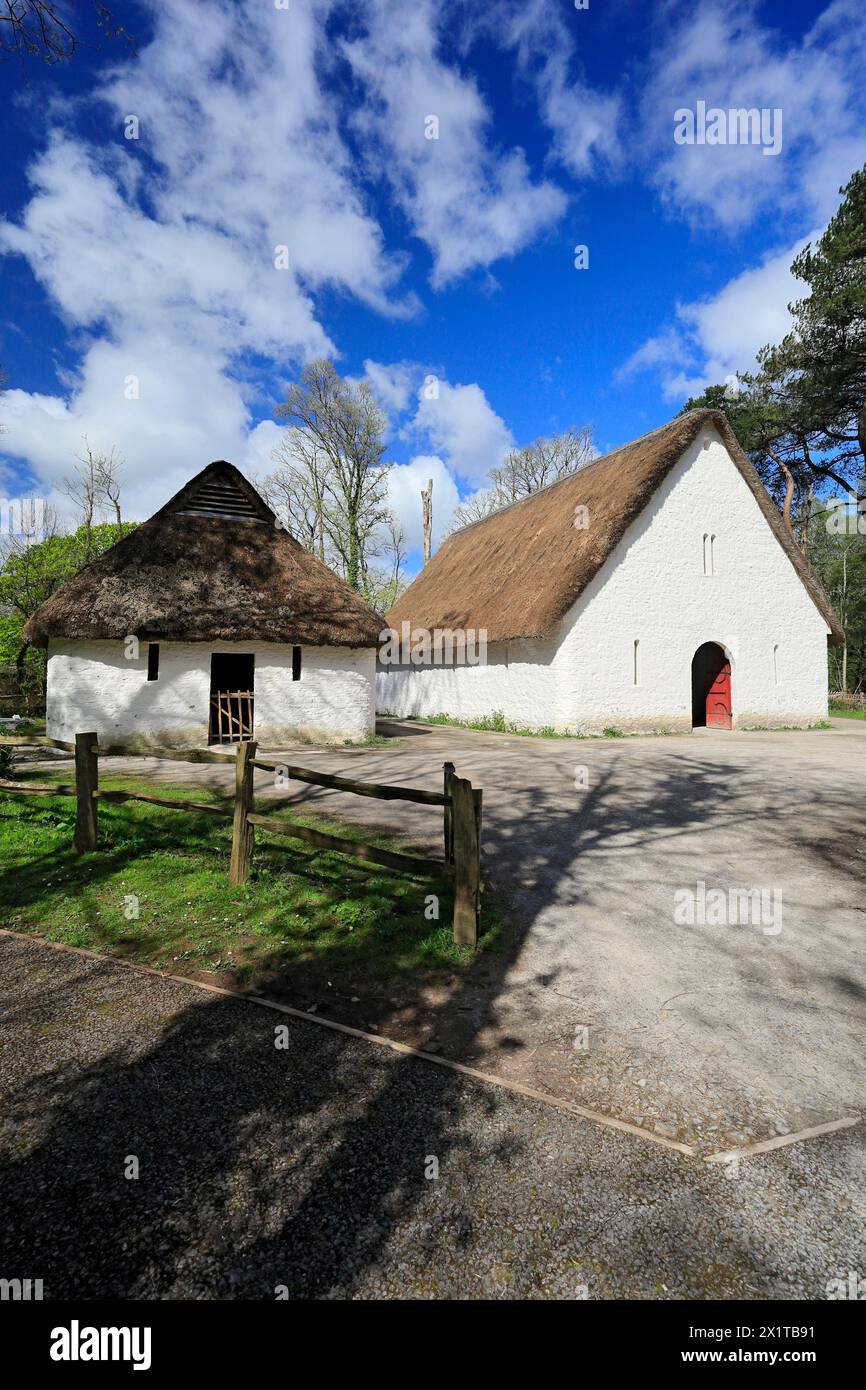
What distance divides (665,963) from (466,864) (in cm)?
154

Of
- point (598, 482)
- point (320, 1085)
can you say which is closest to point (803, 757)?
point (598, 482)

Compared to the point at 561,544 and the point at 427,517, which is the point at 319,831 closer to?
the point at 561,544

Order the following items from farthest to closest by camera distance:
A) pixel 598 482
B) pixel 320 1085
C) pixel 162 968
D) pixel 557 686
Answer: pixel 598 482 → pixel 557 686 → pixel 162 968 → pixel 320 1085

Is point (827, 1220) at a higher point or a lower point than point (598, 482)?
lower

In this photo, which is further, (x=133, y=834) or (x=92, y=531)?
(x=92, y=531)

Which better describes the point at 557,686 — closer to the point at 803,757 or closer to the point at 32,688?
the point at 803,757

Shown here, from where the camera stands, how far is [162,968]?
4.28 metres

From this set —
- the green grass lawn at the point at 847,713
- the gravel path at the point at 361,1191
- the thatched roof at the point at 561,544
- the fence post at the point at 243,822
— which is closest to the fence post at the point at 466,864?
the gravel path at the point at 361,1191

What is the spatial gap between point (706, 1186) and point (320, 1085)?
5.67ft

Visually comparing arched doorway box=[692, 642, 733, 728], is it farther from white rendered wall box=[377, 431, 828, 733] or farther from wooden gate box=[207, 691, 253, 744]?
wooden gate box=[207, 691, 253, 744]

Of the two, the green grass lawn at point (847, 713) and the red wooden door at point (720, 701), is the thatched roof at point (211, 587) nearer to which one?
the red wooden door at point (720, 701)

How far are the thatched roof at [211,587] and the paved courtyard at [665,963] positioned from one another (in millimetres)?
5940

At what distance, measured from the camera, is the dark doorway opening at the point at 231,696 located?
574 inches
